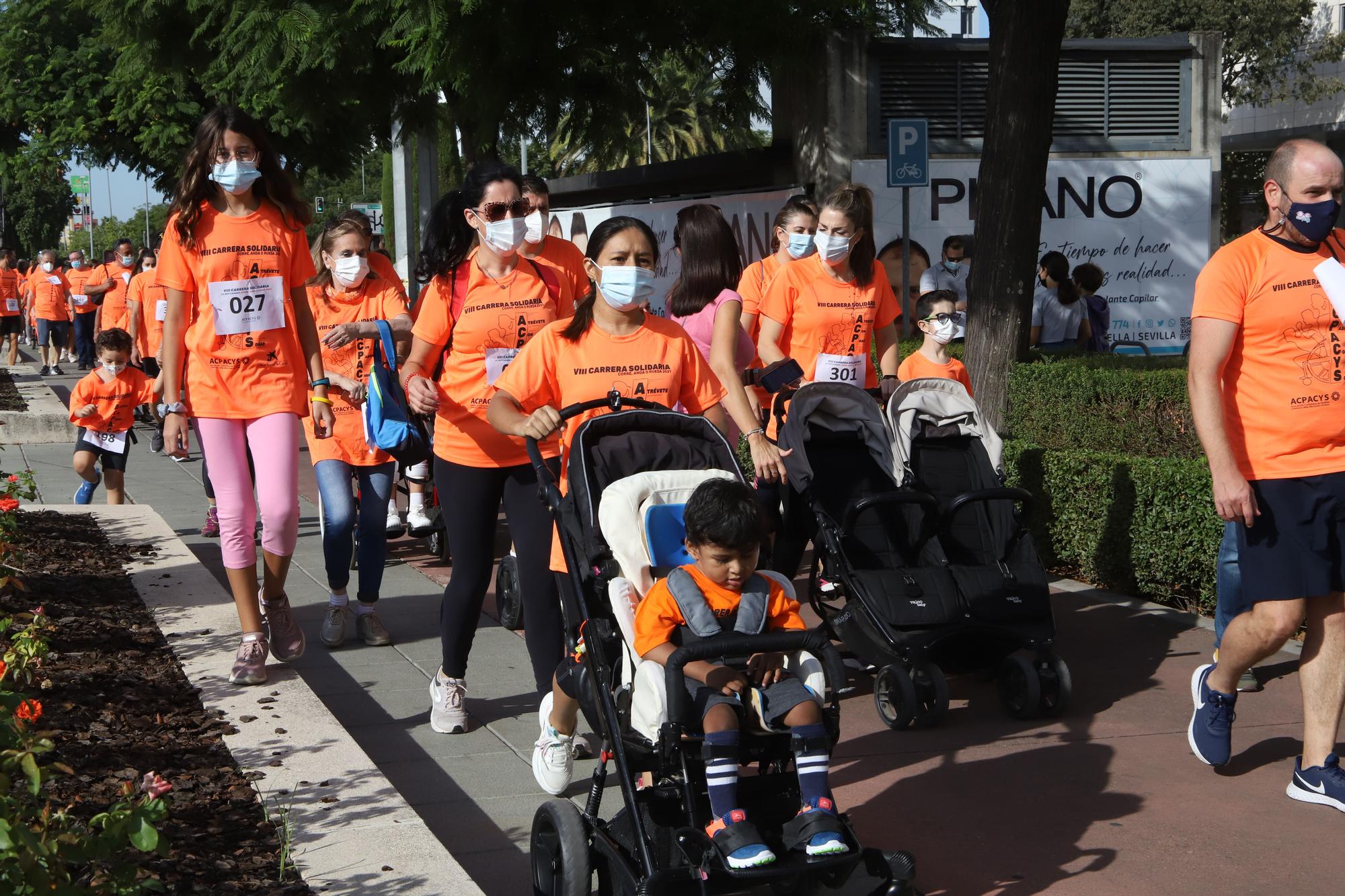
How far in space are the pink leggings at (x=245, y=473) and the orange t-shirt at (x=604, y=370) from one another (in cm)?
→ 145

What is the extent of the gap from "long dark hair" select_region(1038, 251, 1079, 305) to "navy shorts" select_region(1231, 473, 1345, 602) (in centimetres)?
966

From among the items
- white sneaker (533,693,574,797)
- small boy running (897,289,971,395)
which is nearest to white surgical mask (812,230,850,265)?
small boy running (897,289,971,395)

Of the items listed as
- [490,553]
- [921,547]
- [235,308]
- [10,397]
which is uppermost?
[235,308]

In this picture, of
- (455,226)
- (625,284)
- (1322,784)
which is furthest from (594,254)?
(1322,784)

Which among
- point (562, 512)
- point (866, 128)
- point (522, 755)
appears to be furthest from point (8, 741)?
point (866, 128)

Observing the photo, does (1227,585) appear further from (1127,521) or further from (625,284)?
(625,284)

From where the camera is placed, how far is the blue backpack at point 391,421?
21.6ft

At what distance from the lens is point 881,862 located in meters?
3.55

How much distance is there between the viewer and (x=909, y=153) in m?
12.4

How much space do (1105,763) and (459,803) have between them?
2.26 metres

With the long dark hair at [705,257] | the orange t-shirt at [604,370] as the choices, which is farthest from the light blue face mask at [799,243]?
the orange t-shirt at [604,370]

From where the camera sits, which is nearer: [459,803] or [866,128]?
[459,803]

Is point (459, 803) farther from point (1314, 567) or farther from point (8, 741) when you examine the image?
point (1314, 567)

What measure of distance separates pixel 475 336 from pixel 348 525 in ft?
5.78
